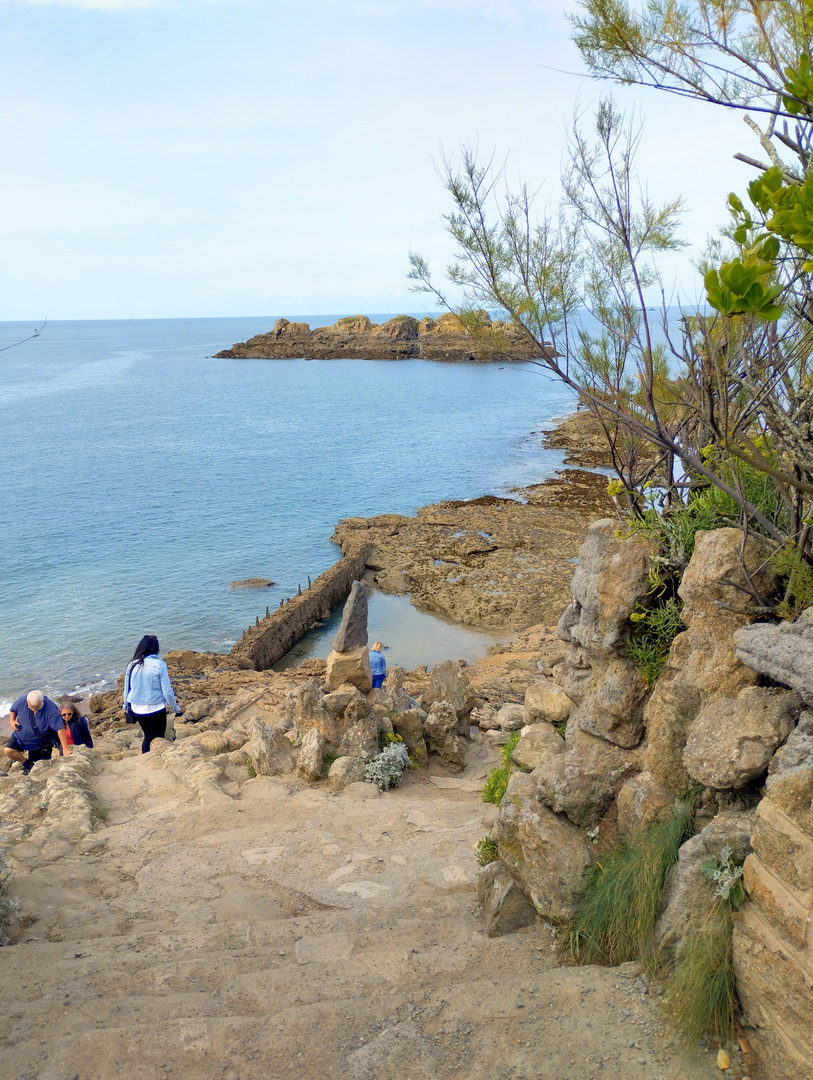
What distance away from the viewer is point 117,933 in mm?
5527

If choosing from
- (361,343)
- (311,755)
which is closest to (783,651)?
(311,755)

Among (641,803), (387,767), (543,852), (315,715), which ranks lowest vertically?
(387,767)

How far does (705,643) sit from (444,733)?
563 cm

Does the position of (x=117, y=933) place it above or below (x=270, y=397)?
below

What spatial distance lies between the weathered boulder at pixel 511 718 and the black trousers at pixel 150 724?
496 cm

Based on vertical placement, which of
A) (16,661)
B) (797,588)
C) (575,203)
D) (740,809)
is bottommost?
(16,661)

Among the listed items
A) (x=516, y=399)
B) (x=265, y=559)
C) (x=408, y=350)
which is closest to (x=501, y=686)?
(x=265, y=559)

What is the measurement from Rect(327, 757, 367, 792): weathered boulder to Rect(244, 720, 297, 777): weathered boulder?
55cm

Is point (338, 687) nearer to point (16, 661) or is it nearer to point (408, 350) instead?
point (16, 661)

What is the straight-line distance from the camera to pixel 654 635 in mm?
5531

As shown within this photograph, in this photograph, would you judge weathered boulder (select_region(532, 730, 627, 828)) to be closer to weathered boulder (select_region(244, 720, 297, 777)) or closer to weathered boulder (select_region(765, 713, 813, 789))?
weathered boulder (select_region(765, 713, 813, 789))

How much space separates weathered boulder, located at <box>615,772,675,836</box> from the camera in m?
4.80

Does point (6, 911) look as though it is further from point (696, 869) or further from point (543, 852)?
point (696, 869)

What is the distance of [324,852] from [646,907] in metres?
3.35
